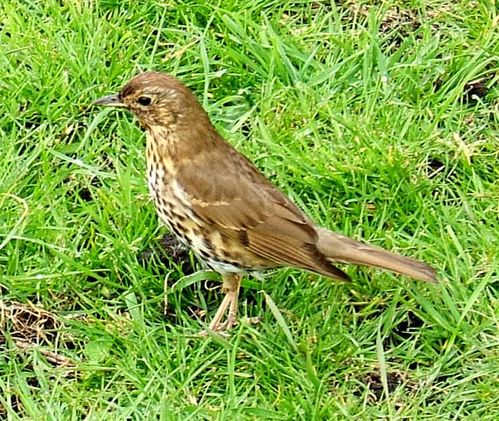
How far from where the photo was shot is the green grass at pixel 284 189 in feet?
16.8

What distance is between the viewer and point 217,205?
5.21 m

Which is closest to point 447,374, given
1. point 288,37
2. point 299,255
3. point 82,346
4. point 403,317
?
point 403,317

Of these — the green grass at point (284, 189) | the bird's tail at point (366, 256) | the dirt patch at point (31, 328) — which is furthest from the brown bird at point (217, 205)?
the dirt patch at point (31, 328)

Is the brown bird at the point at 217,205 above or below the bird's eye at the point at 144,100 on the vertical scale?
below

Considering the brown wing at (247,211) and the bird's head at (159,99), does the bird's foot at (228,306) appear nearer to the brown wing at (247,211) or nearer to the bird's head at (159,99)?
the brown wing at (247,211)

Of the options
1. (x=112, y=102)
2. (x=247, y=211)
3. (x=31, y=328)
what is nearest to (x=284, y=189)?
(x=247, y=211)

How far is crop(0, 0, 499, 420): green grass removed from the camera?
16.8ft

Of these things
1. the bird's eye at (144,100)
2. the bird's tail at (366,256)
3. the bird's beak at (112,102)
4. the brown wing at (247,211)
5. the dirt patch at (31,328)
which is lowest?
the dirt patch at (31,328)

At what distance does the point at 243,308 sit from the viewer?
Answer: 5449 millimetres

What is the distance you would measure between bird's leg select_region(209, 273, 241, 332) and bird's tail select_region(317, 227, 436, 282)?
0.37 meters

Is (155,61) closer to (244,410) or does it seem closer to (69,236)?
(69,236)

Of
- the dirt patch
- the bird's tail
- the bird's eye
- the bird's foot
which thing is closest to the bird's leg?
the bird's foot

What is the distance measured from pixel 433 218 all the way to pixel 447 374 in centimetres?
75

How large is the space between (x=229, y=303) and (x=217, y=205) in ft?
1.37
